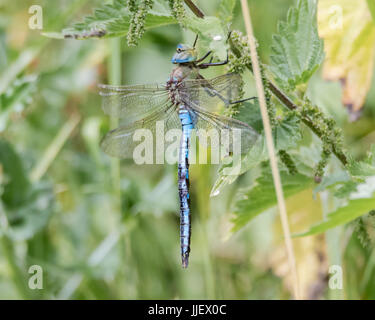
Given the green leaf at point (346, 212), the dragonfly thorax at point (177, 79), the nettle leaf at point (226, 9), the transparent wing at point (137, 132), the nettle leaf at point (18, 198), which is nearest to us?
the green leaf at point (346, 212)

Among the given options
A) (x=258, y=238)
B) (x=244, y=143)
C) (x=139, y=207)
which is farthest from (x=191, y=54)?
(x=258, y=238)

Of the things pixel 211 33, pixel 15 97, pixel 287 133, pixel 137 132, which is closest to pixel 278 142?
pixel 287 133

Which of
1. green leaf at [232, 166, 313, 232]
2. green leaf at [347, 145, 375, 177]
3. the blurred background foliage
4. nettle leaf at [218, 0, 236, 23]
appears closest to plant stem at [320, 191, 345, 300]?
the blurred background foliage

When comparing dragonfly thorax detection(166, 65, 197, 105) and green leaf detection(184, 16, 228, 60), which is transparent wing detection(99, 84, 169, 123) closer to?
dragonfly thorax detection(166, 65, 197, 105)

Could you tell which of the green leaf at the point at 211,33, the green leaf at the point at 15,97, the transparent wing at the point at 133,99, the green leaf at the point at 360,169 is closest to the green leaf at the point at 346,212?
the green leaf at the point at 360,169

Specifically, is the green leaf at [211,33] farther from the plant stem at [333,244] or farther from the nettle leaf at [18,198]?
the nettle leaf at [18,198]

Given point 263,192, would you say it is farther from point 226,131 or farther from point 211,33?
point 211,33
